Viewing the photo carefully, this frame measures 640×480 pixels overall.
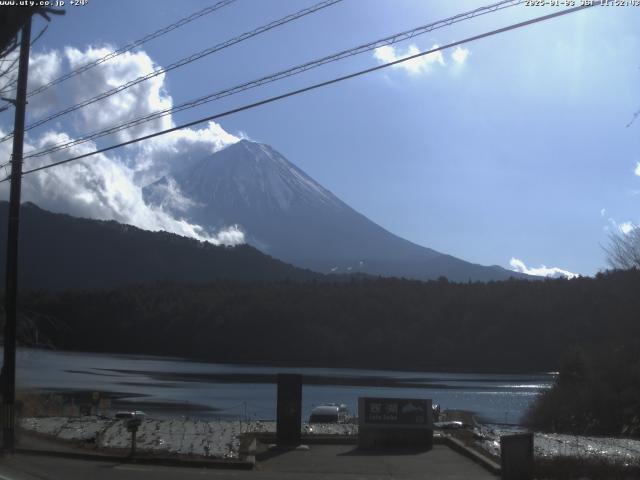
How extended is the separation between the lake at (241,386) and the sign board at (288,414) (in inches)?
1076

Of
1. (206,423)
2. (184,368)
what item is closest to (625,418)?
(206,423)

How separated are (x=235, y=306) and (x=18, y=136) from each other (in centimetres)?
10319

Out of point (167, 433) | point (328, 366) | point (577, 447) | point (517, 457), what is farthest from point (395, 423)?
point (328, 366)

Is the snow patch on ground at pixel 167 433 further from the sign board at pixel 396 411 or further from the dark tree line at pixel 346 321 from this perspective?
the dark tree line at pixel 346 321

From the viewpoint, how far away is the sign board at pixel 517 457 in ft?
44.2

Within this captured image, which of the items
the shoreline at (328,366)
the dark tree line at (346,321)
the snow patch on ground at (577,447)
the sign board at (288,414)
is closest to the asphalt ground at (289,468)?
the sign board at (288,414)

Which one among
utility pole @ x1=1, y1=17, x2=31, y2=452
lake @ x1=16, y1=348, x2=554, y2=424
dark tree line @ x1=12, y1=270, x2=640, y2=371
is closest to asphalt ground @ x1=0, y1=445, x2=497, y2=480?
utility pole @ x1=1, y1=17, x2=31, y2=452

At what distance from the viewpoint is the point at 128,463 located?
15.4 metres

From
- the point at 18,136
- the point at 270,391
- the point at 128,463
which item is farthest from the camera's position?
the point at 270,391

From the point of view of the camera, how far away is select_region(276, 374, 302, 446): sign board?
18.3 m

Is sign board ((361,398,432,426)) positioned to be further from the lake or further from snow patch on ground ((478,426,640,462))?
the lake

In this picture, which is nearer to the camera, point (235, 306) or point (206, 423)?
point (206, 423)

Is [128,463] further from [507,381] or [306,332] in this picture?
[306,332]

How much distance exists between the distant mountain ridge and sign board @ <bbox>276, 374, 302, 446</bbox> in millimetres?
139018
